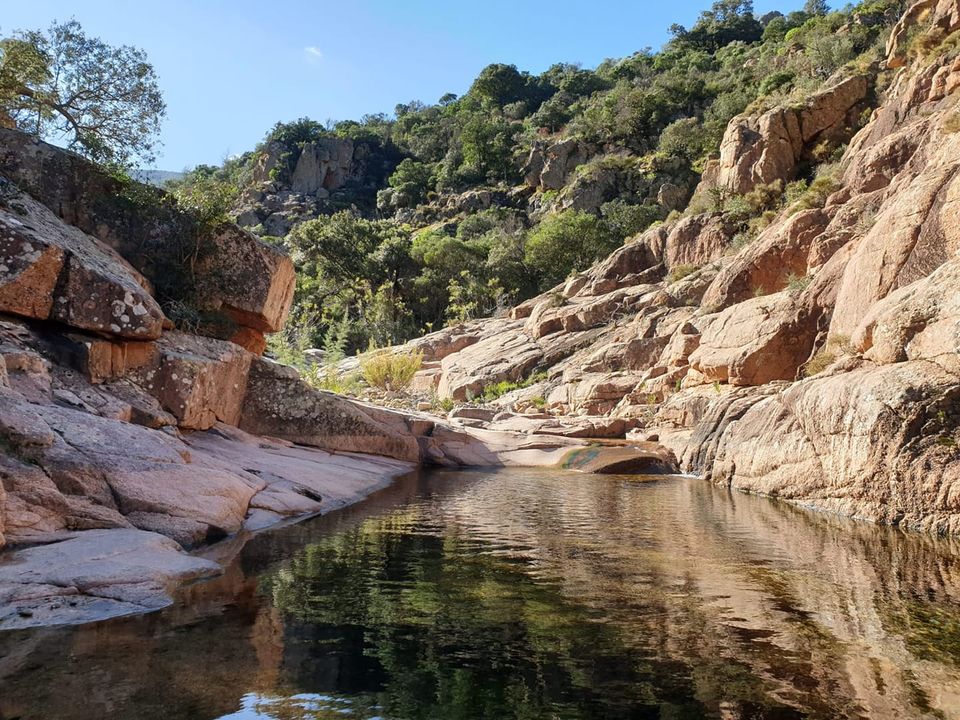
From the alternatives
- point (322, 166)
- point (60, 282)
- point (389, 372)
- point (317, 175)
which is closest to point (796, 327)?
point (60, 282)

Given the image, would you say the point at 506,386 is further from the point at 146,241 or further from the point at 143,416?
the point at 143,416

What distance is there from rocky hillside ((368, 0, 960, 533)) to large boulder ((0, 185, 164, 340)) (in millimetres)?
12027

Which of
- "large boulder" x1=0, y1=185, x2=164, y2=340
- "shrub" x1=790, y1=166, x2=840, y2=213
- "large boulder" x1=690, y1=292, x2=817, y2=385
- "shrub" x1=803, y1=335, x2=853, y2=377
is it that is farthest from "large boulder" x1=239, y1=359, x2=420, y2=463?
"shrub" x1=790, y1=166, x2=840, y2=213

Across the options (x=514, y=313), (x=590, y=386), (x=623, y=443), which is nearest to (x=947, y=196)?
(x=623, y=443)

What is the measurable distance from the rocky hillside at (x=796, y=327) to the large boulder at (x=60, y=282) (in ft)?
39.5

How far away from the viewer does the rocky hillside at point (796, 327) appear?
11.2 m

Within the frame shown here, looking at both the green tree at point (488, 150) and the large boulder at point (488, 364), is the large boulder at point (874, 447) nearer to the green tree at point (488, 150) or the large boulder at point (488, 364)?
the large boulder at point (488, 364)

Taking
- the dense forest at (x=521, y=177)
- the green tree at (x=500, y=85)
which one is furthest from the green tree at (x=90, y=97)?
the green tree at (x=500, y=85)

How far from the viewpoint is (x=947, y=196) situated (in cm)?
1522

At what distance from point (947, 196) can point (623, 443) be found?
9.40 meters

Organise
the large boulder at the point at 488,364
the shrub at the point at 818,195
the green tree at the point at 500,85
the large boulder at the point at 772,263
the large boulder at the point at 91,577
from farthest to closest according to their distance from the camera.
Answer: the green tree at the point at 500,85, the large boulder at the point at 488,364, the shrub at the point at 818,195, the large boulder at the point at 772,263, the large boulder at the point at 91,577

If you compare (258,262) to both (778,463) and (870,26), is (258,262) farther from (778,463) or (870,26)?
(870,26)

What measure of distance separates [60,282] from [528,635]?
1092 cm

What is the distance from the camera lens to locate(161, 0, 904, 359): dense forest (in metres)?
51.4
